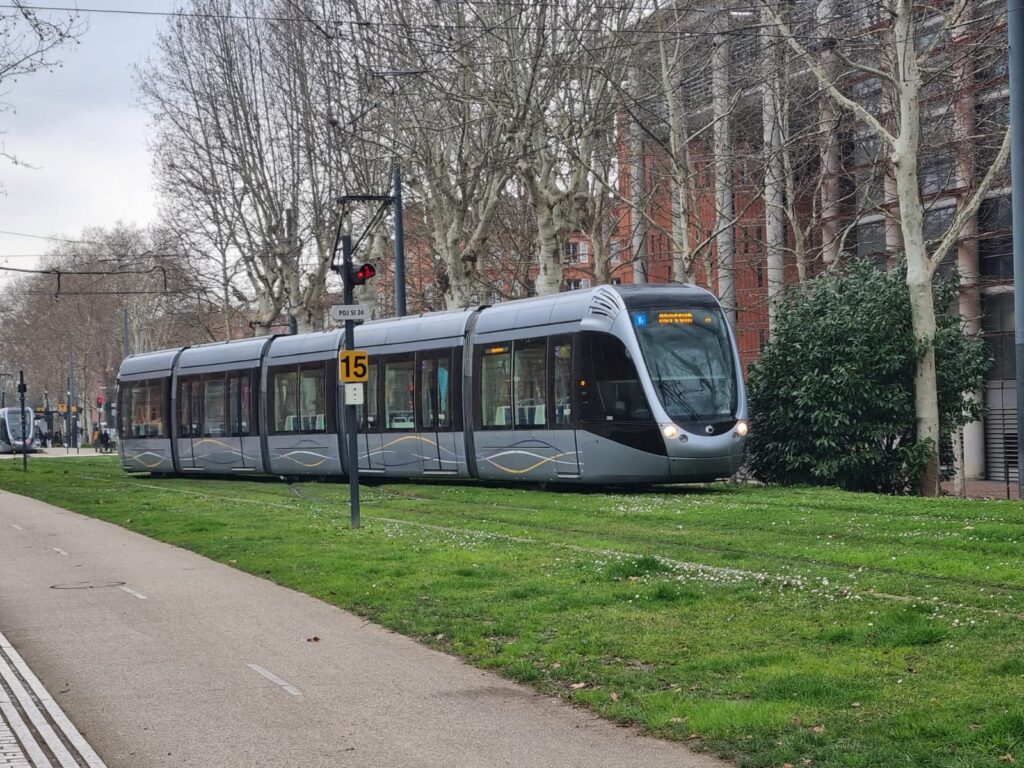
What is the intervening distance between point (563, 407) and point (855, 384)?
492cm

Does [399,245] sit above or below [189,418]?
above

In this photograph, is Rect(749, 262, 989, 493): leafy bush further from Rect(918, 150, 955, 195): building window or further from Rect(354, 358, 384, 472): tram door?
Rect(918, 150, 955, 195): building window

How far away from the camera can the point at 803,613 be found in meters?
10.2

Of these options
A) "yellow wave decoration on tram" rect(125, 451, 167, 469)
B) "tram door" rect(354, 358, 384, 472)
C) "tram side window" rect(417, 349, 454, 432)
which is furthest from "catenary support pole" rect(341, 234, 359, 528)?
"yellow wave decoration on tram" rect(125, 451, 167, 469)

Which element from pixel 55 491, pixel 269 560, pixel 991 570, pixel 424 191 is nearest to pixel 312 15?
pixel 424 191

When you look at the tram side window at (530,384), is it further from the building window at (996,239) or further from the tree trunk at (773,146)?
the building window at (996,239)

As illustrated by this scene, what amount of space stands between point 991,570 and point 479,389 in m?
15.0

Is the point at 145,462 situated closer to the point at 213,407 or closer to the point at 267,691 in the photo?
the point at 213,407

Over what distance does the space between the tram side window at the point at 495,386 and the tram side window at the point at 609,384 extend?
214 centimetres

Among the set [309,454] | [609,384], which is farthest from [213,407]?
[609,384]

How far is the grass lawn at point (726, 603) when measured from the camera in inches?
286

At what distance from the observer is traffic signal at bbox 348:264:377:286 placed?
18.2 metres

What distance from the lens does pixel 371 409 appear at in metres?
29.7

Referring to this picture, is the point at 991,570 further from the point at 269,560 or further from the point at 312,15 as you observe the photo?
the point at 312,15
